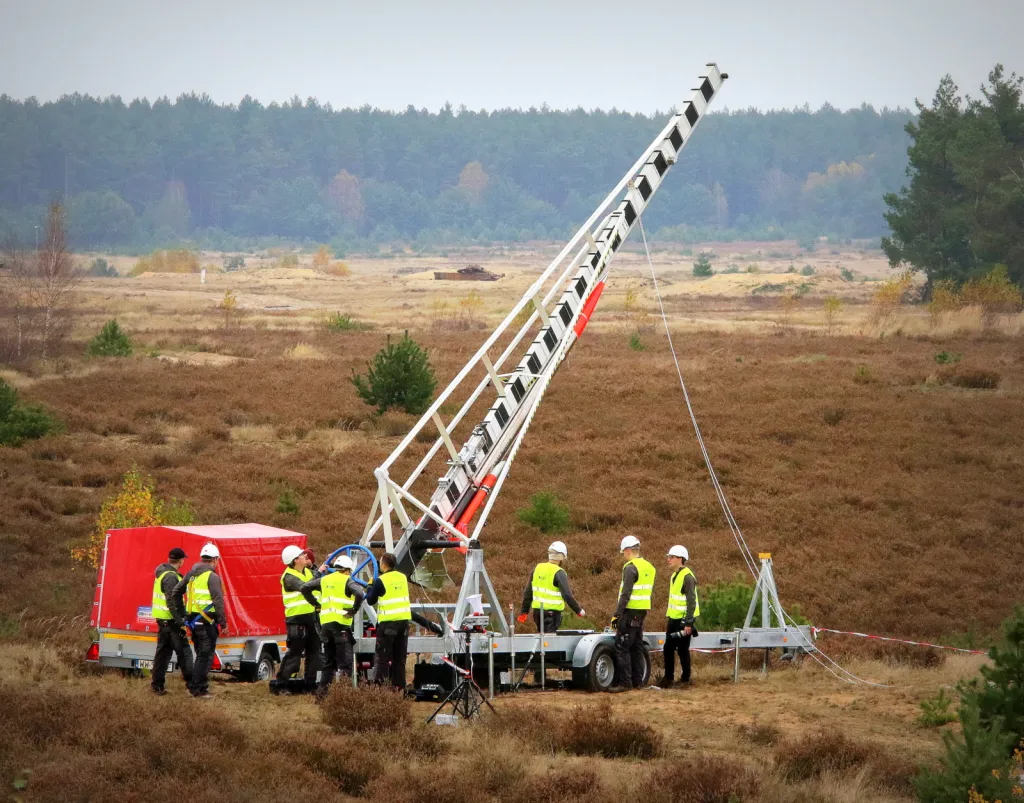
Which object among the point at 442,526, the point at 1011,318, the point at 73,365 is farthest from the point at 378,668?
the point at 1011,318

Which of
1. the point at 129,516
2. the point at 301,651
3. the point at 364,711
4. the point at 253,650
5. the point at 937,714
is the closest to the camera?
the point at 364,711

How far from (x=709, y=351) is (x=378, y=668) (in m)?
38.0

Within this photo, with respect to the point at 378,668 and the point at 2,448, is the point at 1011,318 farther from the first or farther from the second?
the point at 378,668

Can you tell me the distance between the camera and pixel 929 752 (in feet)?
40.2

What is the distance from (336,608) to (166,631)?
1882mm

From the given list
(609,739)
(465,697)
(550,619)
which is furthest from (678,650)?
(609,739)

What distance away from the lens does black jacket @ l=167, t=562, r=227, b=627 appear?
14141 millimetres

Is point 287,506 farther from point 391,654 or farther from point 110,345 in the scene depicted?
point 110,345

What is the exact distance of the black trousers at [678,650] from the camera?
15695 millimetres

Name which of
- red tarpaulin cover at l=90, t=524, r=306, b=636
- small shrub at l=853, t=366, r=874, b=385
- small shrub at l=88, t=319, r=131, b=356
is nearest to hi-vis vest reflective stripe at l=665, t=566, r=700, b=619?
red tarpaulin cover at l=90, t=524, r=306, b=636

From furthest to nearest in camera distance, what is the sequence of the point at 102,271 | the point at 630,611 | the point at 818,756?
the point at 102,271, the point at 630,611, the point at 818,756

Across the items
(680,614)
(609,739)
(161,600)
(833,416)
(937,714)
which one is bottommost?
(937,714)

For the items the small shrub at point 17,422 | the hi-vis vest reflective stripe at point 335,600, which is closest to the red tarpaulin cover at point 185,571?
the hi-vis vest reflective stripe at point 335,600

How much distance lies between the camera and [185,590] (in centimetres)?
1435
